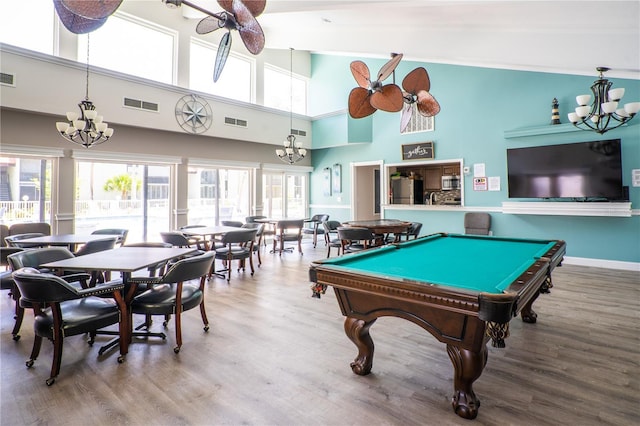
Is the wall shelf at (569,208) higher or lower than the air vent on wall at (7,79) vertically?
lower

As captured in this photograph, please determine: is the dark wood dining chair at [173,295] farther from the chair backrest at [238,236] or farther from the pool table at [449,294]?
the chair backrest at [238,236]

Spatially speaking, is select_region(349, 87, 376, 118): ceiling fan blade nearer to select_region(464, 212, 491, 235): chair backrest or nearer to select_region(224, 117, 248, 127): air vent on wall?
select_region(464, 212, 491, 235): chair backrest

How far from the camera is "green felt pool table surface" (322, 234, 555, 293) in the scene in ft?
6.45

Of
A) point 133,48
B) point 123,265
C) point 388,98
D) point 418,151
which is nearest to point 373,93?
point 388,98

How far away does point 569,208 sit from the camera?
6031mm

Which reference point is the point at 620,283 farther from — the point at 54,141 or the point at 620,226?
the point at 54,141

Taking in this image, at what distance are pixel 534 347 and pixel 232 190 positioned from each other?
7.53m

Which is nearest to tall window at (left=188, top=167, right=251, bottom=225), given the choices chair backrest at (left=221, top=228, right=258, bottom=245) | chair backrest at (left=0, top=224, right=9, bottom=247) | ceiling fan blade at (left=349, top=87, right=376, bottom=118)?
chair backrest at (left=0, top=224, right=9, bottom=247)

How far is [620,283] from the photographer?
194 inches

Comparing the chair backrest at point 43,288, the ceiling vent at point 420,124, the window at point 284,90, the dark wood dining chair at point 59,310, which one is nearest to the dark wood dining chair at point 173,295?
the dark wood dining chair at point 59,310

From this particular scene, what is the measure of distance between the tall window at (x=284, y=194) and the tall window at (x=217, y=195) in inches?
25.9

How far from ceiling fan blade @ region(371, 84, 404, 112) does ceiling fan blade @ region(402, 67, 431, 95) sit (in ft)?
1.58

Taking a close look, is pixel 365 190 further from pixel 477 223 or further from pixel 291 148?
pixel 477 223

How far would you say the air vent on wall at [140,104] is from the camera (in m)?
6.32
